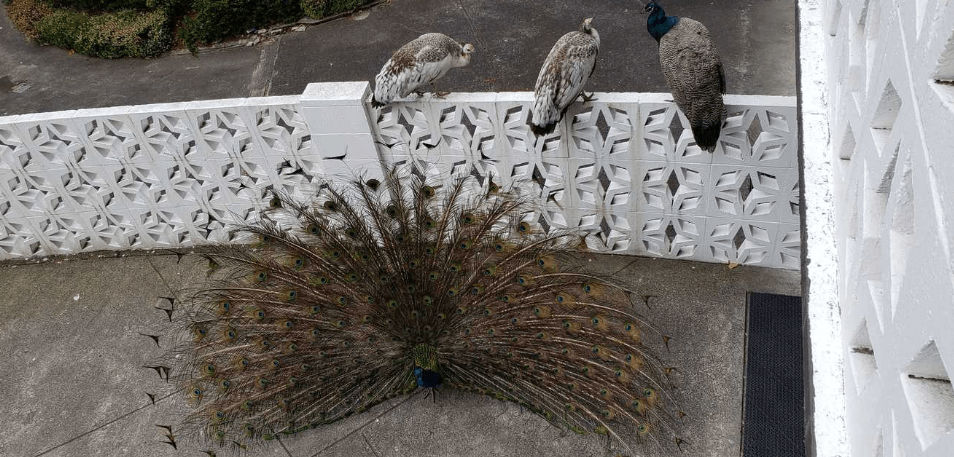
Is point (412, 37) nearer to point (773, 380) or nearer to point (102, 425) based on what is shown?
point (102, 425)

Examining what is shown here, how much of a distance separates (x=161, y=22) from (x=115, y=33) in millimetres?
623

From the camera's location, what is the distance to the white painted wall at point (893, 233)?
1194 millimetres

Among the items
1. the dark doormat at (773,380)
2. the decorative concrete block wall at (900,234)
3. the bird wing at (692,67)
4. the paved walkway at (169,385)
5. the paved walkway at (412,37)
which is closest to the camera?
the decorative concrete block wall at (900,234)

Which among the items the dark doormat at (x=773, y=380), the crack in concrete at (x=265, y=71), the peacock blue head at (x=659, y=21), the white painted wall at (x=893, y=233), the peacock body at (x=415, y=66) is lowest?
the crack in concrete at (x=265, y=71)

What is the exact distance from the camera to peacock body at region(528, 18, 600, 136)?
4.70 meters

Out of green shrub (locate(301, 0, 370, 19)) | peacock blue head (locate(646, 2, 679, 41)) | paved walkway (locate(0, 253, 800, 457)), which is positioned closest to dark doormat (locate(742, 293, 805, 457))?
paved walkway (locate(0, 253, 800, 457))

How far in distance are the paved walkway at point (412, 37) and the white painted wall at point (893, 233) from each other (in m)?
5.40

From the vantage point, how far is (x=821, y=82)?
10.9 feet

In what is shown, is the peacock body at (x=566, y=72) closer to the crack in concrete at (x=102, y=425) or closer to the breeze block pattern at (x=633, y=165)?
the breeze block pattern at (x=633, y=165)

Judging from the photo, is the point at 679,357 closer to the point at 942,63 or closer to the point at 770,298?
the point at 770,298

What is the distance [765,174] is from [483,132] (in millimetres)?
2037

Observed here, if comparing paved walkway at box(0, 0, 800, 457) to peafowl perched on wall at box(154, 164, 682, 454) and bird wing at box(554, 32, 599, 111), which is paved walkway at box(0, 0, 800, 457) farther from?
bird wing at box(554, 32, 599, 111)

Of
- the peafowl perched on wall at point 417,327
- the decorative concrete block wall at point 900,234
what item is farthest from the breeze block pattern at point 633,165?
the decorative concrete block wall at point 900,234

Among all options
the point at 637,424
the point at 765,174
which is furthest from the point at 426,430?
→ the point at 765,174
